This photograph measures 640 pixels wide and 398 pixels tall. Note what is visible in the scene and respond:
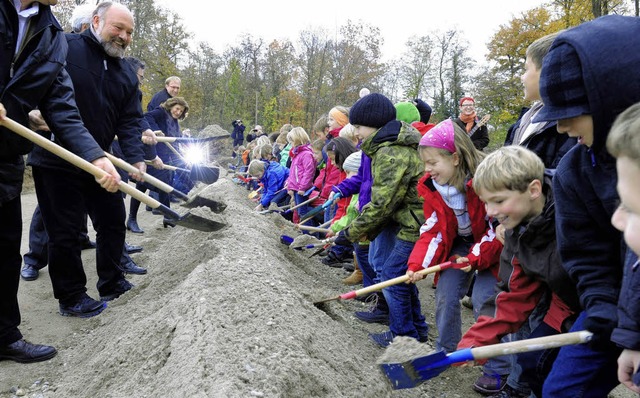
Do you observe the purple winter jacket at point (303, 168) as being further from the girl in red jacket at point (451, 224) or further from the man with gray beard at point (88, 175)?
the girl in red jacket at point (451, 224)

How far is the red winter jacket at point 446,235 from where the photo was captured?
278cm

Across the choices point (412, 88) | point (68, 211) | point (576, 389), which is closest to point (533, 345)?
point (576, 389)

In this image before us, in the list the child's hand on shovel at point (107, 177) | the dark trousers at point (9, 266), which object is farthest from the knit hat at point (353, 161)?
the dark trousers at point (9, 266)

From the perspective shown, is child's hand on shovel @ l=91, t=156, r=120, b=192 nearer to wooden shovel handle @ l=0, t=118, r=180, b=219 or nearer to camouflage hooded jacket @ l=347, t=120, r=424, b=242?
wooden shovel handle @ l=0, t=118, r=180, b=219

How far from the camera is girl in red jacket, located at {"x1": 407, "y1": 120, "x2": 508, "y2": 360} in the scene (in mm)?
2877

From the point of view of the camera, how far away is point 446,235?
297 cm

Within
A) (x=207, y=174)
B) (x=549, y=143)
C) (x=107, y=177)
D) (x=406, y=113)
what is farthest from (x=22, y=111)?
(x=207, y=174)

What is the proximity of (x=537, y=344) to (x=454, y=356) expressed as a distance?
13.3 inches

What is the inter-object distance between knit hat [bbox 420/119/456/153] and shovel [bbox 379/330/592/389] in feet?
4.55

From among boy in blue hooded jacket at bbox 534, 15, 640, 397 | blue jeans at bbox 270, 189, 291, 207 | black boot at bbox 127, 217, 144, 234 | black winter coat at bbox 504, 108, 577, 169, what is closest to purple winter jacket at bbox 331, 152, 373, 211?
black winter coat at bbox 504, 108, 577, 169

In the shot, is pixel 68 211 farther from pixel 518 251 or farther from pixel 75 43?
pixel 518 251

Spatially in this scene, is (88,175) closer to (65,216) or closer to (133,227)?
(65,216)

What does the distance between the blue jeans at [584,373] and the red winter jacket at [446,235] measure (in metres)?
1.00

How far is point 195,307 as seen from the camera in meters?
2.71
